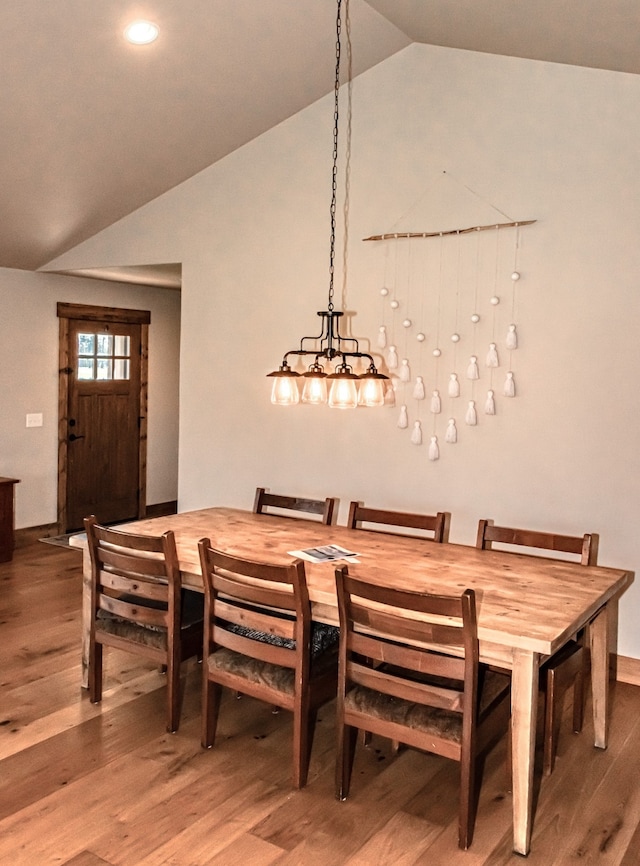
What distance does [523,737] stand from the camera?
7.87ft

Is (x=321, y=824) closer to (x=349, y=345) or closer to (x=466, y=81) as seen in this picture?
(x=349, y=345)

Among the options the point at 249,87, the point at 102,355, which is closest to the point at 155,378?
the point at 102,355

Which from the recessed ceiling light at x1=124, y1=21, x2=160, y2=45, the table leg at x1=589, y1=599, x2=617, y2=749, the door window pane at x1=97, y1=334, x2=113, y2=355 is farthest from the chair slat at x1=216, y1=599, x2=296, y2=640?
the door window pane at x1=97, y1=334, x2=113, y2=355

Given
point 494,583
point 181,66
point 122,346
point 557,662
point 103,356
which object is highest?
point 181,66

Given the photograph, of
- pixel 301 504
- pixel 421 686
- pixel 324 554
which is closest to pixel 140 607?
pixel 324 554

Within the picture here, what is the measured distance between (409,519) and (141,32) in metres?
2.64

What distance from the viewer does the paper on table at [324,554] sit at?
10.5 ft

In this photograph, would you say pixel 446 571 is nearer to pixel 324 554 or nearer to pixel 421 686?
pixel 324 554

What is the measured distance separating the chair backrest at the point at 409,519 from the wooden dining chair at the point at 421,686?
3.16ft

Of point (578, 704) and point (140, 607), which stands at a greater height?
point (140, 607)

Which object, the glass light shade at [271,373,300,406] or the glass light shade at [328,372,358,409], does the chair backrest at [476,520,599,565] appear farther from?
the glass light shade at [271,373,300,406]

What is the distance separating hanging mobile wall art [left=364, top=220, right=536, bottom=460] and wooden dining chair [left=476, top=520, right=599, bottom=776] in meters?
0.93

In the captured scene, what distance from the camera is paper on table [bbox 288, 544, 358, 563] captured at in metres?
3.19

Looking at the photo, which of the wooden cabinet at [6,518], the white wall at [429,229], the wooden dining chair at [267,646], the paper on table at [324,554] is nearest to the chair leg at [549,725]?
the wooden dining chair at [267,646]
